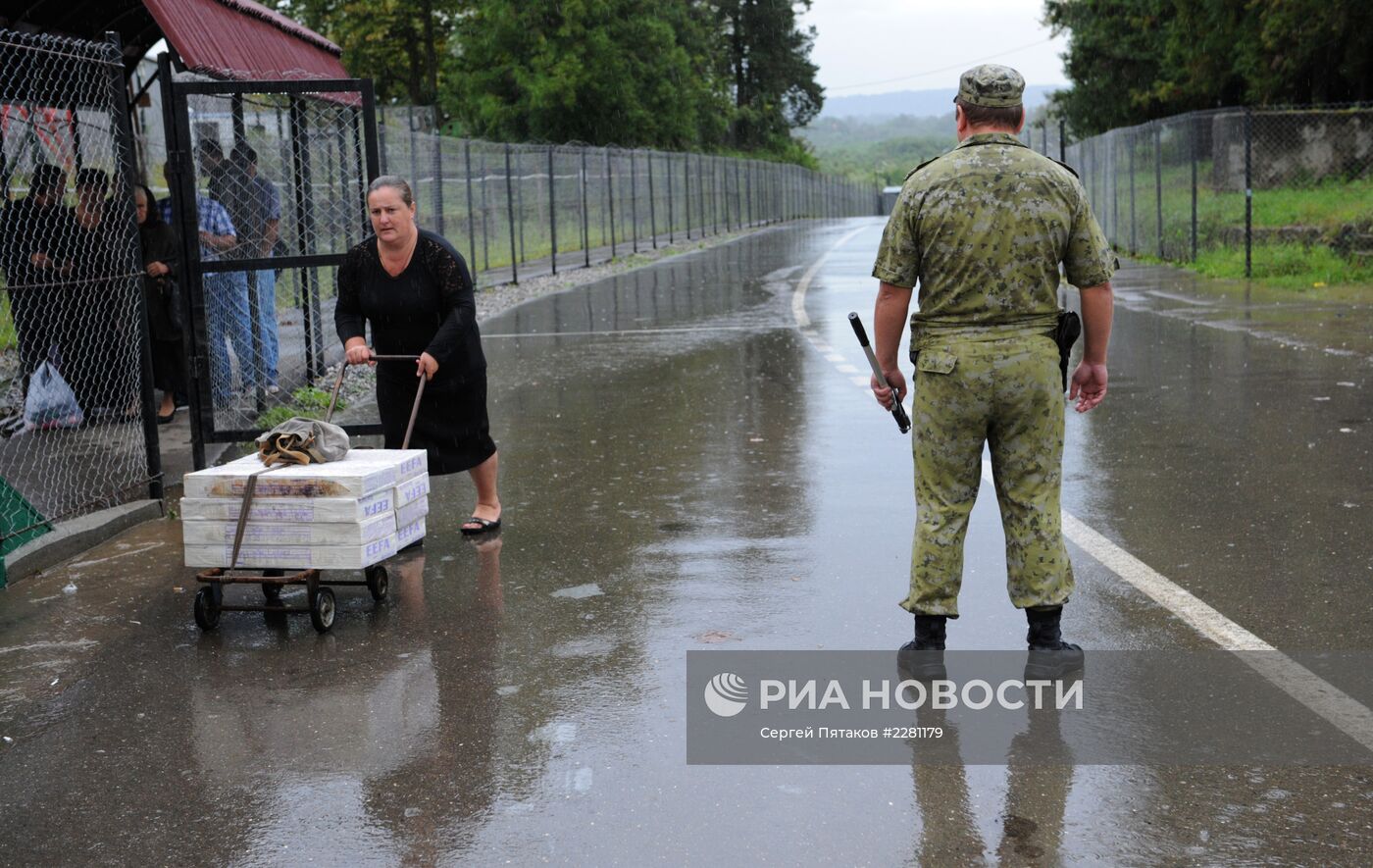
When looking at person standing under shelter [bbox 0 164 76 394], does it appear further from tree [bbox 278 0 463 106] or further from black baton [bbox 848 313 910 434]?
tree [bbox 278 0 463 106]

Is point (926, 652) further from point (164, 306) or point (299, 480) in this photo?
point (164, 306)

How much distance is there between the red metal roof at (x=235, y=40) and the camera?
27.9ft

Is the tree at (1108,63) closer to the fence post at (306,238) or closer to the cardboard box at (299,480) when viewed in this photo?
the fence post at (306,238)

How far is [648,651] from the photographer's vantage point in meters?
5.55

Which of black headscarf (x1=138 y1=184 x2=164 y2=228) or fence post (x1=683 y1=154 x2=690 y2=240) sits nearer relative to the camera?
black headscarf (x1=138 y1=184 x2=164 y2=228)

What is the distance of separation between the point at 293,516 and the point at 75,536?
199 centimetres

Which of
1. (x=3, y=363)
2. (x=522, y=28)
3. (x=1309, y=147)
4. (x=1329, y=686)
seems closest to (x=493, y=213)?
(x=3, y=363)

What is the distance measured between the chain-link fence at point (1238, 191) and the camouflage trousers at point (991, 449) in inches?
617

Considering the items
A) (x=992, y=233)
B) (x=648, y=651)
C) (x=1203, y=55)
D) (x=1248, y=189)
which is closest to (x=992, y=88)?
(x=992, y=233)

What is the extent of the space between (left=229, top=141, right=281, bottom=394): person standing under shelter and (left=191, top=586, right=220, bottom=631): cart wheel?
500cm

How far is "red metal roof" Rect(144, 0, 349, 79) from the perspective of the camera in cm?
850

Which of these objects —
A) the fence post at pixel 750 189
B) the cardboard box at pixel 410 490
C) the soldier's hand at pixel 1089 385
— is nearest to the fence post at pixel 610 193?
the fence post at pixel 750 189

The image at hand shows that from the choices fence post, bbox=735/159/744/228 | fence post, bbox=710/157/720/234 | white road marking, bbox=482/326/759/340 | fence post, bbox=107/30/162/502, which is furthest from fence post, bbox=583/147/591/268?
fence post, bbox=735/159/744/228

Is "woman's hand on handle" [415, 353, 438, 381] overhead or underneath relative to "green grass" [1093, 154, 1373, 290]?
underneath
